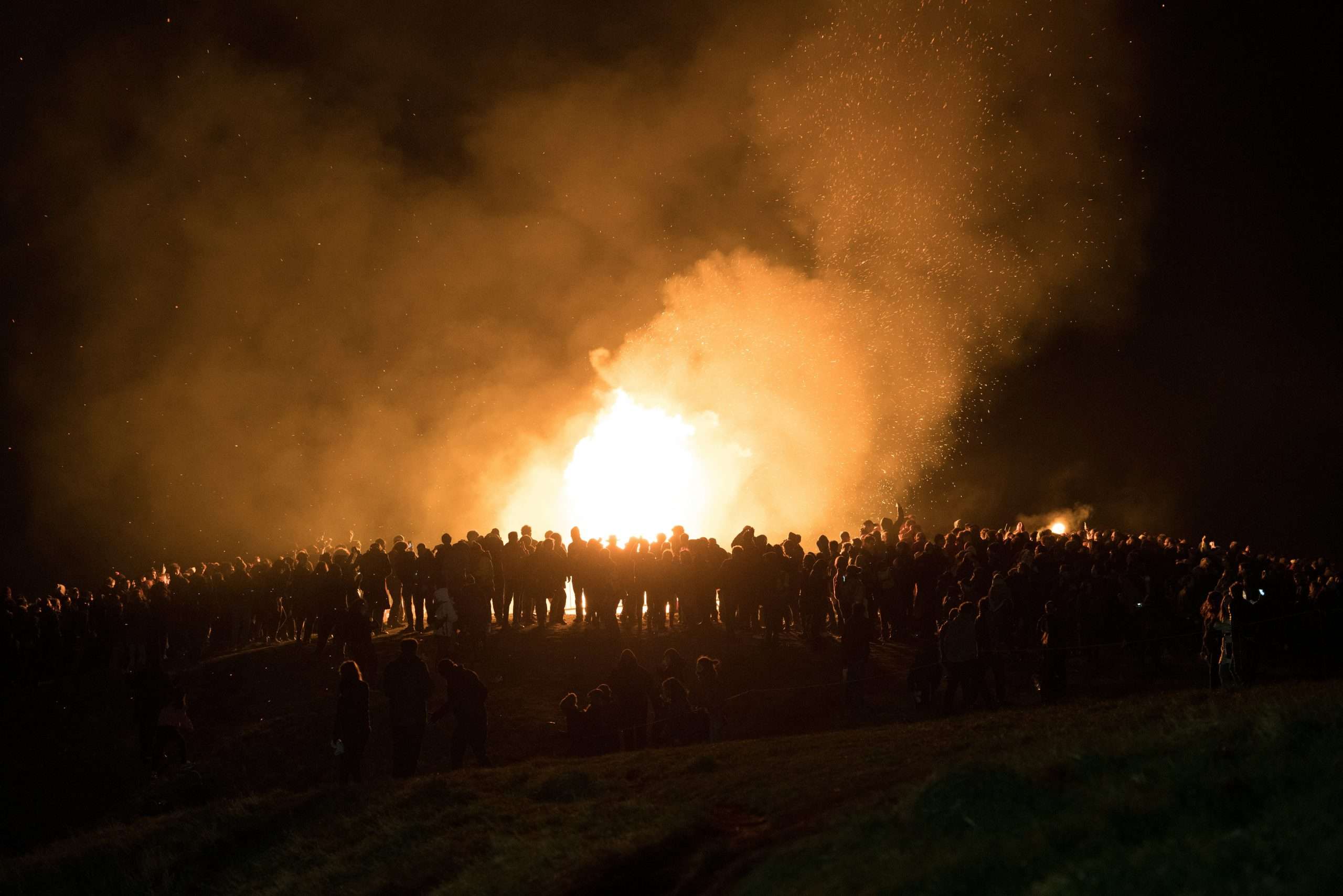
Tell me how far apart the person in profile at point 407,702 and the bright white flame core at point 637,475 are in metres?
22.1

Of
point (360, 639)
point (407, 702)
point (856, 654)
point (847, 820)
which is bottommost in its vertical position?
point (847, 820)

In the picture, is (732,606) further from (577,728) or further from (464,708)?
(464,708)

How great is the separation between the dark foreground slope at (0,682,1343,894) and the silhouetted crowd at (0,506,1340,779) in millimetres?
1454

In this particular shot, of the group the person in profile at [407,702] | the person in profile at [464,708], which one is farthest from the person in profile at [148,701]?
the person in profile at [464,708]

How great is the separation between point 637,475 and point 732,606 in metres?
17.8

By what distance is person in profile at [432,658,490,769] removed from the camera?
14.5 metres

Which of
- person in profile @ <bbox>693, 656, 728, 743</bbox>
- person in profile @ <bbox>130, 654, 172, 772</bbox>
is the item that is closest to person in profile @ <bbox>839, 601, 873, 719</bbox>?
person in profile @ <bbox>693, 656, 728, 743</bbox>

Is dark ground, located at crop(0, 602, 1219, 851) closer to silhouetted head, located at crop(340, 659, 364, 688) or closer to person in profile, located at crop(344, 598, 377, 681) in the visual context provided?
person in profile, located at crop(344, 598, 377, 681)

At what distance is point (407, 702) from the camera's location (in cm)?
1442

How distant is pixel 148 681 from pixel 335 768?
296 centimetres

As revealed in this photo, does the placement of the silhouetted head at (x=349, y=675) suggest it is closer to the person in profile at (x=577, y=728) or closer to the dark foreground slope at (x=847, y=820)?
the dark foreground slope at (x=847, y=820)

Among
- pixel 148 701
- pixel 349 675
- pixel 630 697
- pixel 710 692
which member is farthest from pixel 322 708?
pixel 710 692

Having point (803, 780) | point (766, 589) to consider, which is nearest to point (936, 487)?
point (766, 589)

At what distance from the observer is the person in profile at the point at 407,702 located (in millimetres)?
14297
